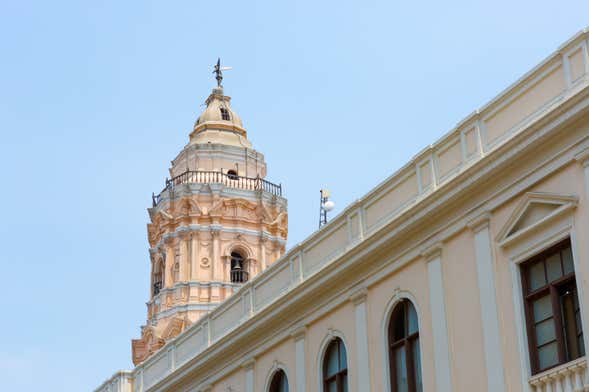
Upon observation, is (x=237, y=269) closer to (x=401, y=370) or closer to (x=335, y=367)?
(x=335, y=367)

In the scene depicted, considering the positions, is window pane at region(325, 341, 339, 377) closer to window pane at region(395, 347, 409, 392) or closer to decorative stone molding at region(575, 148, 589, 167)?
window pane at region(395, 347, 409, 392)

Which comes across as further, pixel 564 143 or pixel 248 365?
pixel 248 365

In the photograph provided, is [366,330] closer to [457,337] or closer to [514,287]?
[457,337]

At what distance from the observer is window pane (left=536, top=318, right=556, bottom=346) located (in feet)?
62.8

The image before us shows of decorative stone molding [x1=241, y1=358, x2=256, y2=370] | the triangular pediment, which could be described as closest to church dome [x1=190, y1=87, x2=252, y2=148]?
decorative stone molding [x1=241, y1=358, x2=256, y2=370]

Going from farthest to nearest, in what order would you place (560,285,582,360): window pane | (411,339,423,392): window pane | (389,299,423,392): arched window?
1. (389,299,423,392): arched window
2. (411,339,423,392): window pane
3. (560,285,582,360): window pane

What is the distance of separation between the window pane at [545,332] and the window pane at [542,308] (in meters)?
0.10

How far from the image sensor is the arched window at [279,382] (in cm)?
2695

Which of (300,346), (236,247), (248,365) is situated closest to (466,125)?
(300,346)

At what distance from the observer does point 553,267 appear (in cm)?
1952

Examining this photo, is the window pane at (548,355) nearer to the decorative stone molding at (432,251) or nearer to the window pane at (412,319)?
the decorative stone molding at (432,251)

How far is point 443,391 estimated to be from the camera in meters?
21.4

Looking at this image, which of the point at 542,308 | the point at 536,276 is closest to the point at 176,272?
the point at 536,276

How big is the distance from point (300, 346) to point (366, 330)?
2.63 m
